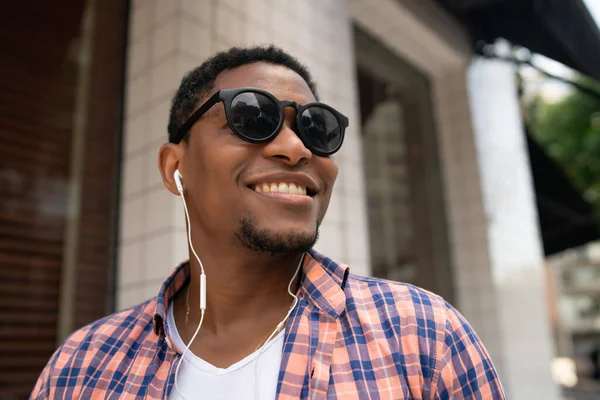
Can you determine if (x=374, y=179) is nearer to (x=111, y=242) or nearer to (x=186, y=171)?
(x=111, y=242)

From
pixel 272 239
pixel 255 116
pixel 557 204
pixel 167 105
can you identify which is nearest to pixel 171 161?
pixel 255 116

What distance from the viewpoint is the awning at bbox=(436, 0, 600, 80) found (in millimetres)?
4379

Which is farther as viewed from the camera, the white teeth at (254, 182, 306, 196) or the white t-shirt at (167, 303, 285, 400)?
the white teeth at (254, 182, 306, 196)

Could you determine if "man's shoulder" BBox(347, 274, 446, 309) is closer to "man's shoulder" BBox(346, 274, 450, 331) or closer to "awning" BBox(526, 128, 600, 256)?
"man's shoulder" BBox(346, 274, 450, 331)

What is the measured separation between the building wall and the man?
738 millimetres

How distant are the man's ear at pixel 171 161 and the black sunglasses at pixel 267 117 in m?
0.18

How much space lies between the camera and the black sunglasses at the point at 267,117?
1.20 m

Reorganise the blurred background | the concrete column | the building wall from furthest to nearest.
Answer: the concrete column < the blurred background < the building wall

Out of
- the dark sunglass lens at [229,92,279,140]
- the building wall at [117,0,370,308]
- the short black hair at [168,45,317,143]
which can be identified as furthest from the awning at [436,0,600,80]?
the dark sunglass lens at [229,92,279,140]

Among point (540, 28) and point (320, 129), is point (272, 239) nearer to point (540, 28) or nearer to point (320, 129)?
point (320, 129)

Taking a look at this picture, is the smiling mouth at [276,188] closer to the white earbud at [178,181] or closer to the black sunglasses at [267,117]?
the black sunglasses at [267,117]

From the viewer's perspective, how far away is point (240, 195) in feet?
3.84

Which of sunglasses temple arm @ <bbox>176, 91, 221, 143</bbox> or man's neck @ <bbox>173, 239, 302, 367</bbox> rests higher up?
sunglasses temple arm @ <bbox>176, 91, 221, 143</bbox>

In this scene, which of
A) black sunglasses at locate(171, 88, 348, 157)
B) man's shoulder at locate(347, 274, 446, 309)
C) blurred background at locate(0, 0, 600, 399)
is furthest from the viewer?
blurred background at locate(0, 0, 600, 399)
